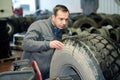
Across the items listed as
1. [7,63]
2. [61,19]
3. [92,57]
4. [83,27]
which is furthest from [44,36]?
[83,27]

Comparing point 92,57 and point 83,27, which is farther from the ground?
point 92,57

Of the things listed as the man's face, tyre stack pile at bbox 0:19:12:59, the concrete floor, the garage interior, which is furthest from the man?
tyre stack pile at bbox 0:19:12:59

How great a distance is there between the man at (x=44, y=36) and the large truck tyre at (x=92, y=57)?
1.43ft

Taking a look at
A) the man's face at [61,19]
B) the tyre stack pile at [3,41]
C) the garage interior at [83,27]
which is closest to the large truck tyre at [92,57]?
A: the garage interior at [83,27]

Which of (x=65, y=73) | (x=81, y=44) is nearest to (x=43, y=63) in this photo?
(x=65, y=73)

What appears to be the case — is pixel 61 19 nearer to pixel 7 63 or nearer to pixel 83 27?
pixel 7 63

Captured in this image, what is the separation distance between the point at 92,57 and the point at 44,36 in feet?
2.73

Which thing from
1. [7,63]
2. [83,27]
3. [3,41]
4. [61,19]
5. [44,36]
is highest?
[61,19]

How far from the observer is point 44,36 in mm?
2322

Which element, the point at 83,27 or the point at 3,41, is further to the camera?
the point at 83,27

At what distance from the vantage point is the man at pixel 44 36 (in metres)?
2.18

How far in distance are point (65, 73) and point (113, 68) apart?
1.31 feet

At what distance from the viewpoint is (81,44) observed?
A: 1.65 meters

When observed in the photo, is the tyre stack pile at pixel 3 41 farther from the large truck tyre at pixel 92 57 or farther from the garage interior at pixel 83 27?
the large truck tyre at pixel 92 57
